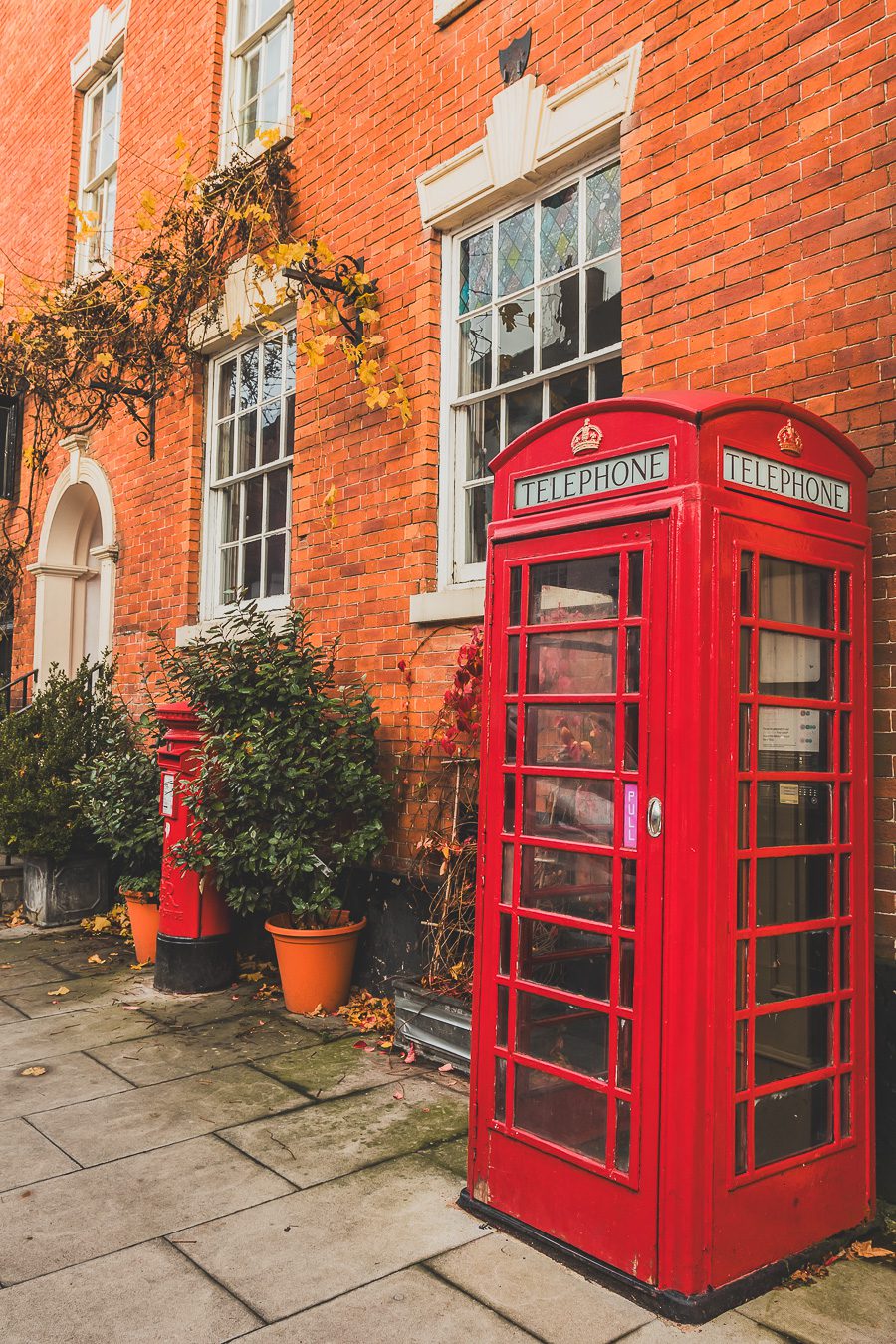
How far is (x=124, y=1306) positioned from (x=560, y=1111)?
138 cm

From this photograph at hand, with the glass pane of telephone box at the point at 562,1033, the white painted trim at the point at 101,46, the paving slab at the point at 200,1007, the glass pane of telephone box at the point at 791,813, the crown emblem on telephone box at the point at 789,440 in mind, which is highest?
the white painted trim at the point at 101,46

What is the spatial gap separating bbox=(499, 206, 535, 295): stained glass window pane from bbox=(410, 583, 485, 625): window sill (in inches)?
66.9

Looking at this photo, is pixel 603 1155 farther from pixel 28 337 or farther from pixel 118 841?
pixel 28 337

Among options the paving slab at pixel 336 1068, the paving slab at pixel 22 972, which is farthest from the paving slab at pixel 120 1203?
the paving slab at pixel 22 972

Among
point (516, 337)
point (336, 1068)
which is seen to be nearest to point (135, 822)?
point (336, 1068)

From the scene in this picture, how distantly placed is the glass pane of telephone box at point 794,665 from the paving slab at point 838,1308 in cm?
177

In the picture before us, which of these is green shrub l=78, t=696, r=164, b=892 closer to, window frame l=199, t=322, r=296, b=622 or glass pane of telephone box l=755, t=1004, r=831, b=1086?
window frame l=199, t=322, r=296, b=622

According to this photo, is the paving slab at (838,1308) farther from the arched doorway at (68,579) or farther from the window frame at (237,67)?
the arched doorway at (68,579)

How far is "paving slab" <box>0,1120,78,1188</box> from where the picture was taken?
12.5ft

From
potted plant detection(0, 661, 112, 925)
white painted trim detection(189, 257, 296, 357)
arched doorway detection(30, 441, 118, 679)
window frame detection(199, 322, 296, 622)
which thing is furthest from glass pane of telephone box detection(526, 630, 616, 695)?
arched doorway detection(30, 441, 118, 679)

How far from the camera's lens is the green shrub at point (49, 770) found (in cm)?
793

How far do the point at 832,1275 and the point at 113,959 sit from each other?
527cm

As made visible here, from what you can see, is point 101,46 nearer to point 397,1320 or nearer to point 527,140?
point 527,140

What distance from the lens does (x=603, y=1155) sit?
3104 mm
